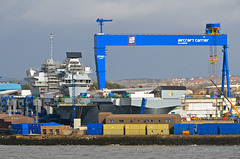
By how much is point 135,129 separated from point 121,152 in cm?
848

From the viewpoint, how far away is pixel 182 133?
2584 inches

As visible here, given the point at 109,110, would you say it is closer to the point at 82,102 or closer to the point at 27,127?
the point at 82,102

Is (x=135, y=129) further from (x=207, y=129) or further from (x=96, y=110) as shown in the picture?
(x=96, y=110)

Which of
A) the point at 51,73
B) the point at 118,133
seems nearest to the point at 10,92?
the point at 51,73

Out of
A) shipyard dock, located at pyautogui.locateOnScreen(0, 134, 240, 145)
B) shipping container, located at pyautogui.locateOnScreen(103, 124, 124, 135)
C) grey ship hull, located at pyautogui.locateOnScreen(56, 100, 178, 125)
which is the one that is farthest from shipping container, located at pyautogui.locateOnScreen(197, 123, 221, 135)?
grey ship hull, located at pyautogui.locateOnScreen(56, 100, 178, 125)

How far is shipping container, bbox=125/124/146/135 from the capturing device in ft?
218

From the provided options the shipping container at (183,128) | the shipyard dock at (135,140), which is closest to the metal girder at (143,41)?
the shipyard dock at (135,140)

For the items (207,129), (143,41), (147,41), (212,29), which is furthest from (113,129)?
(212,29)

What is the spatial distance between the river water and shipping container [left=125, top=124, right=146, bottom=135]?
4.15 m

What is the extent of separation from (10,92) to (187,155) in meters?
60.4

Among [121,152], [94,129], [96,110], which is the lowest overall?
[121,152]

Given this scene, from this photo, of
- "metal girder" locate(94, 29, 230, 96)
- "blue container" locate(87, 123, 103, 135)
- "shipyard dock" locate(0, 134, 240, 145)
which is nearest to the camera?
"shipyard dock" locate(0, 134, 240, 145)

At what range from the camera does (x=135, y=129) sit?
6644 cm

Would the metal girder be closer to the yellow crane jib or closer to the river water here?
the yellow crane jib
